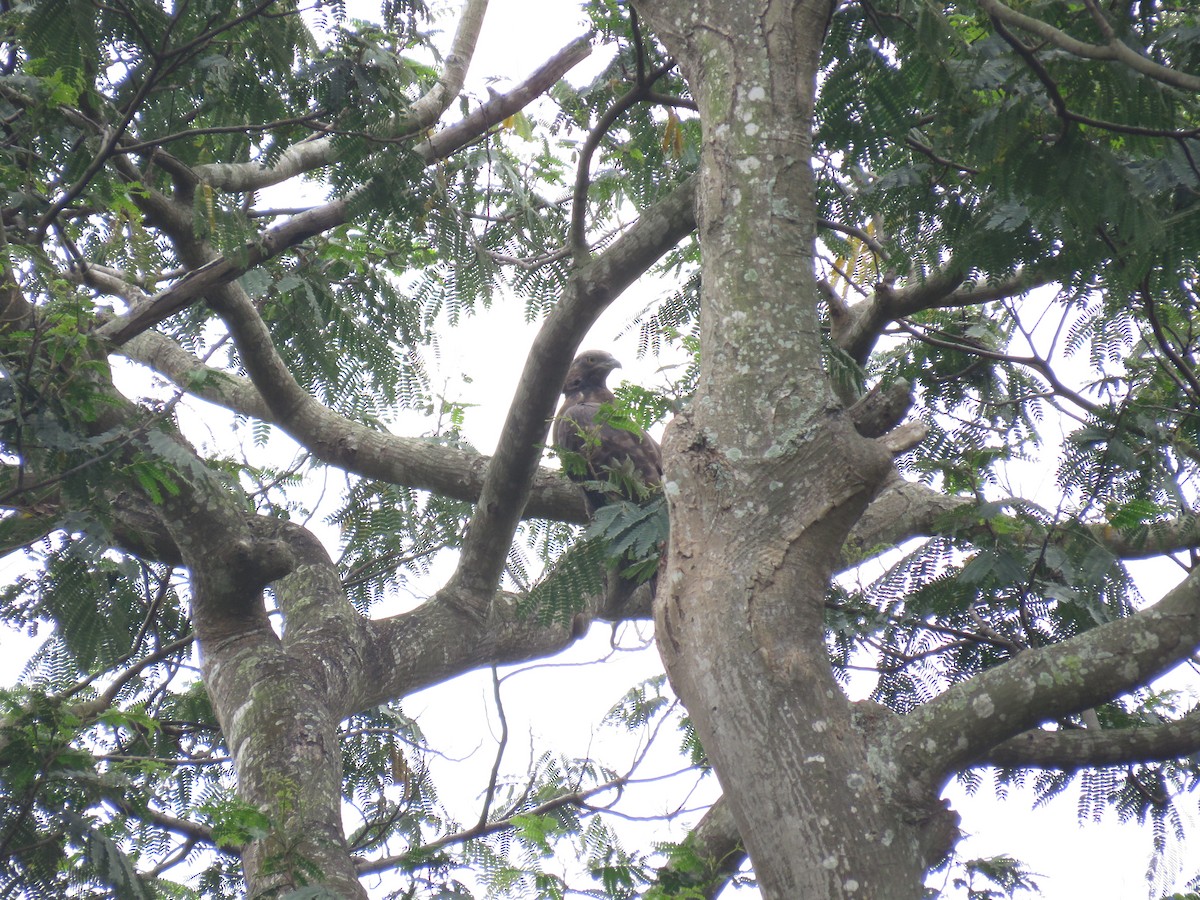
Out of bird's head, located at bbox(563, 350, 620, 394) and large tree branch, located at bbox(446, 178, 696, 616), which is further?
bird's head, located at bbox(563, 350, 620, 394)

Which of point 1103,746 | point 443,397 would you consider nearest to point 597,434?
point 443,397

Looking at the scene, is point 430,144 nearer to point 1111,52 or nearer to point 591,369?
point 591,369

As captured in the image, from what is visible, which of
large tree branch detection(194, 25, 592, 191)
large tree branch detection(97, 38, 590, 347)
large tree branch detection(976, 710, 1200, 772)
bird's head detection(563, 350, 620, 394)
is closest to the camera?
large tree branch detection(976, 710, 1200, 772)

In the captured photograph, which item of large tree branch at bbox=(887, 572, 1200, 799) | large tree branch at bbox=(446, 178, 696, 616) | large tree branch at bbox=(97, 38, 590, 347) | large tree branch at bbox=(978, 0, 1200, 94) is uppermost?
large tree branch at bbox=(97, 38, 590, 347)

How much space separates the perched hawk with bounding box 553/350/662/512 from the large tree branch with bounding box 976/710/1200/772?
216 centimetres

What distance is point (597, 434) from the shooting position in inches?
193

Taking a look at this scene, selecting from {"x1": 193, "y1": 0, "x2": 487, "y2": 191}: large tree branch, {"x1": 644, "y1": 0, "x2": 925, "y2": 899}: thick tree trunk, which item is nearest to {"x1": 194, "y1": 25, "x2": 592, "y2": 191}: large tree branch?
{"x1": 193, "y1": 0, "x2": 487, "y2": 191}: large tree branch

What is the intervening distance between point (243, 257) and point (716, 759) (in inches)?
102

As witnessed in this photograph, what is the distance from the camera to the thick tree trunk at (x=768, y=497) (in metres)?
1.93

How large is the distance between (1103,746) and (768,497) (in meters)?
1.24

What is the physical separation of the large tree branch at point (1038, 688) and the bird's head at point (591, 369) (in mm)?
4999

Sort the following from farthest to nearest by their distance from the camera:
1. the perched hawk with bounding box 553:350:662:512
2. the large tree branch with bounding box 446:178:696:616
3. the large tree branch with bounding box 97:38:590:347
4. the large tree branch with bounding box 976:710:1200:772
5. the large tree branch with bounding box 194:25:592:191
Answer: the perched hawk with bounding box 553:350:662:512, the large tree branch with bounding box 194:25:592:191, the large tree branch with bounding box 97:38:590:347, the large tree branch with bounding box 446:178:696:616, the large tree branch with bounding box 976:710:1200:772

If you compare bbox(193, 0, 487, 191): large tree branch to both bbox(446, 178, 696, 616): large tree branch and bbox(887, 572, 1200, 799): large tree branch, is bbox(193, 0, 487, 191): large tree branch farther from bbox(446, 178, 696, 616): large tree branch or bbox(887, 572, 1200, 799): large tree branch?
bbox(887, 572, 1200, 799): large tree branch

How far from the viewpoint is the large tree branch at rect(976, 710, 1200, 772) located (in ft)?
8.83
